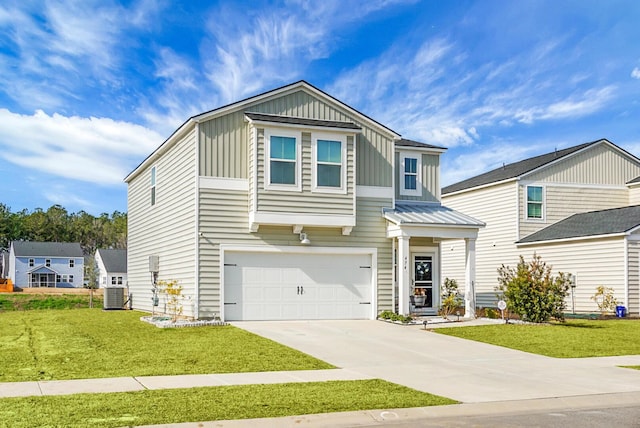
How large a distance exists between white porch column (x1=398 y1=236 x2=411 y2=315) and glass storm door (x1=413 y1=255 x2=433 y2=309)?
1953mm

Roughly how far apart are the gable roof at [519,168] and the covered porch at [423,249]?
26.3ft

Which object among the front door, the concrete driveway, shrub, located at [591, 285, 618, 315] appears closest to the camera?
the concrete driveway

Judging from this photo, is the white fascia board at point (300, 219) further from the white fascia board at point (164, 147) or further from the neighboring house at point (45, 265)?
the neighboring house at point (45, 265)

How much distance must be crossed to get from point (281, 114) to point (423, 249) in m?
6.74

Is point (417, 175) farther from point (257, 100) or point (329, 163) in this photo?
point (257, 100)

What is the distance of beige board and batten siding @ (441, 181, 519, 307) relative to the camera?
29.4 metres

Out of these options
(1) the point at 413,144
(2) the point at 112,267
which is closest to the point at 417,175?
(1) the point at 413,144

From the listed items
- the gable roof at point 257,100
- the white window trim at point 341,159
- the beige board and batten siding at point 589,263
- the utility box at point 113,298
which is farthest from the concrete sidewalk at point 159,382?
the utility box at point 113,298

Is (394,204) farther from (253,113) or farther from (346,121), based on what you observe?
(253,113)

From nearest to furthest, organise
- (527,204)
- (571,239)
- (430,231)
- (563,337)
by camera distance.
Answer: (563,337) → (430,231) → (571,239) → (527,204)

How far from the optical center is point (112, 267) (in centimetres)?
6650

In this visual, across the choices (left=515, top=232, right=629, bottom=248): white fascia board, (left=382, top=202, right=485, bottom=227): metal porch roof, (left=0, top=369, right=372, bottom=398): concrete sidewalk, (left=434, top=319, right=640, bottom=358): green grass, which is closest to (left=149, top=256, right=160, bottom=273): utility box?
(left=382, top=202, right=485, bottom=227): metal porch roof

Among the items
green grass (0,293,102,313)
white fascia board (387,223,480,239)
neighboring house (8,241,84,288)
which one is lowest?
green grass (0,293,102,313)

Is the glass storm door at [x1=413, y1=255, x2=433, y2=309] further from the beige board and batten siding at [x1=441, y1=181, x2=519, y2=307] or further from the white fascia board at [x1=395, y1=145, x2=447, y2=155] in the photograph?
the beige board and batten siding at [x1=441, y1=181, x2=519, y2=307]
